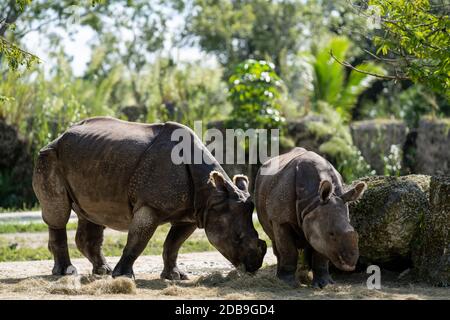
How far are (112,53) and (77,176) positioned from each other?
93.9 feet

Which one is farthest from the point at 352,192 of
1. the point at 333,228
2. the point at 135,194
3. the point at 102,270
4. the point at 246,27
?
the point at 246,27

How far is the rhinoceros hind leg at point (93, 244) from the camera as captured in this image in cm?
1179

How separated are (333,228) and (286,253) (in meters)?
0.92

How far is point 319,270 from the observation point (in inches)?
396

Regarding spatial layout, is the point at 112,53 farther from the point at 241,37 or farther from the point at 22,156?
the point at 22,156

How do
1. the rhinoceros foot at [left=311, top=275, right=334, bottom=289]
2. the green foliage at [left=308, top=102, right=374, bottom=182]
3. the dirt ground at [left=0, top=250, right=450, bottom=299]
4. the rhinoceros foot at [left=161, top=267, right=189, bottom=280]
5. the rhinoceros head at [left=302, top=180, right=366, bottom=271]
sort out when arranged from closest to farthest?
1. the dirt ground at [left=0, top=250, right=450, bottom=299]
2. the rhinoceros head at [left=302, top=180, right=366, bottom=271]
3. the rhinoceros foot at [left=311, top=275, right=334, bottom=289]
4. the rhinoceros foot at [left=161, top=267, right=189, bottom=280]
5. the green foliage at [left=308, top=102, right=374, bottom=182]

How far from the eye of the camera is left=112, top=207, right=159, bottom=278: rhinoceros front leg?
1048cm

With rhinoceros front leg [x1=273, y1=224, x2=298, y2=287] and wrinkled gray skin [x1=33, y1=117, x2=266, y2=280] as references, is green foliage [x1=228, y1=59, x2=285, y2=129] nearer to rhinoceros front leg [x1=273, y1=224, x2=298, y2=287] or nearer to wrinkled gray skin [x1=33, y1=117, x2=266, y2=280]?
wrinkled gray skin [x1=33, y1=117, x2=266, y2=280]

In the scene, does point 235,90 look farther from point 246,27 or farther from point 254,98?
point 246,27

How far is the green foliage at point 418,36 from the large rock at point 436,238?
4.19 ft

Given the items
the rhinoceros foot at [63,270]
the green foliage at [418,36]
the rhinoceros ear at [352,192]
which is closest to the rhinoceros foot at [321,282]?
the rhinoceros ear at [352,192]

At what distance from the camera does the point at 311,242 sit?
9672mm

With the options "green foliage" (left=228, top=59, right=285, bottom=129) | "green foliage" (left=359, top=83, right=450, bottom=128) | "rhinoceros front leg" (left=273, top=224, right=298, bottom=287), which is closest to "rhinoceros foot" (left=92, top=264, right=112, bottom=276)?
"rhinoceros front leg" (left=273, top=224, right=298, bottom=287)

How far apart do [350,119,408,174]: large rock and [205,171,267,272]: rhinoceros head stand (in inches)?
491
